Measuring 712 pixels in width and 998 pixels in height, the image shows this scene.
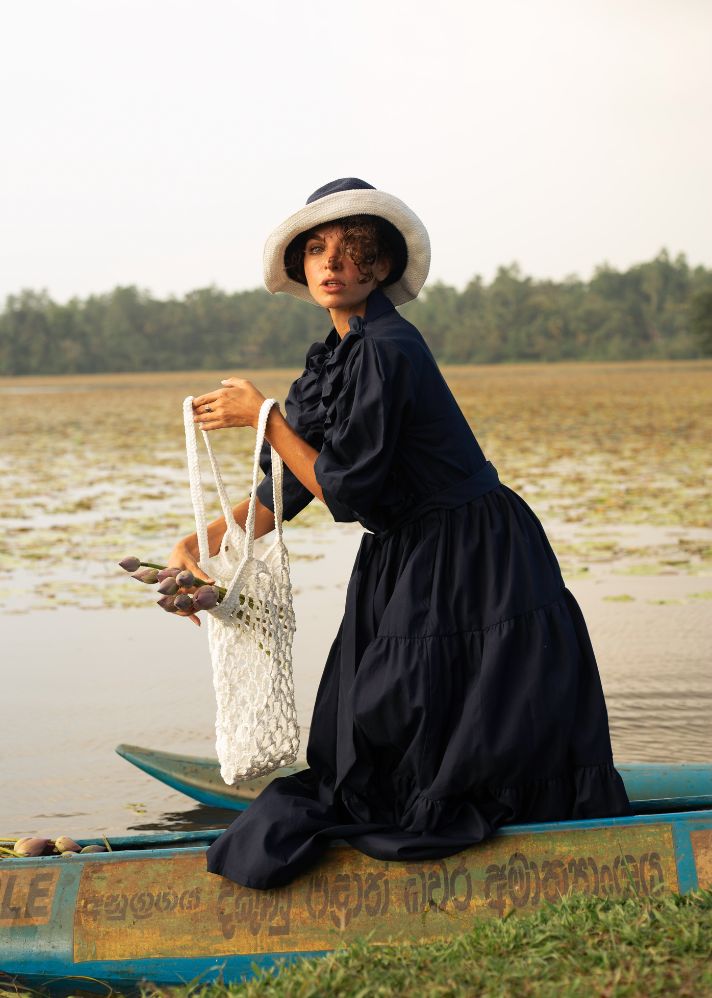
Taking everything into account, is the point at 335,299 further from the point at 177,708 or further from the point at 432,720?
the point at 177,708

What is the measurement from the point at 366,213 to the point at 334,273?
0.15m

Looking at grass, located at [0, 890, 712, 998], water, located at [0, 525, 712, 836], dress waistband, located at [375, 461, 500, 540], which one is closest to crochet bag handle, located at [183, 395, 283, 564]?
dress waistband, located at [375, 461, 500, 540]

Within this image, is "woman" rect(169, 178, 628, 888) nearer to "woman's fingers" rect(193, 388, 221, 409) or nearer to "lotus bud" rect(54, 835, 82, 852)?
"woman's fingers" rect(193, 388, 221, 409)

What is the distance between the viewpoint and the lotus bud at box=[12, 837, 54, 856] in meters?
2.90

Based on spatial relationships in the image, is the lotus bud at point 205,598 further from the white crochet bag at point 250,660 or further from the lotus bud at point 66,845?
the lotus bud at point 66,845

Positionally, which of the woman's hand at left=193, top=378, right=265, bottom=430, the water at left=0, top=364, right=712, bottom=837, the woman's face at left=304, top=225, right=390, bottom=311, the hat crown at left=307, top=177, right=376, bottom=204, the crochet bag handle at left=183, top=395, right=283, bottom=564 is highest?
the hat crown at left=307, top=177, right=376, bottom=204

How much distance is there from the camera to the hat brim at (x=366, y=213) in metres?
2.78

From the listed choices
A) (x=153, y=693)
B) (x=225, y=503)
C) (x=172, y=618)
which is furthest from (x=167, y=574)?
(x=172, y=618)

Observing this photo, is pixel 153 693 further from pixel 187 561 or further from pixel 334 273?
pixel 334 273

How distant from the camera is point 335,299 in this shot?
2883 millimetres

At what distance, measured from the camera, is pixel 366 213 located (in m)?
2.80

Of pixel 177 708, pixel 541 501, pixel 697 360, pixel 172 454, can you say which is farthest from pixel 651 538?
pixel 697 360

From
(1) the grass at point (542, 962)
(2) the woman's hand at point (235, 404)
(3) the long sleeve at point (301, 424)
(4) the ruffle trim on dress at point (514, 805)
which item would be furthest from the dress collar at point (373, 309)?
(1) the grass at point (542, 962)

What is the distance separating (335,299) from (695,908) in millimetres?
1408
